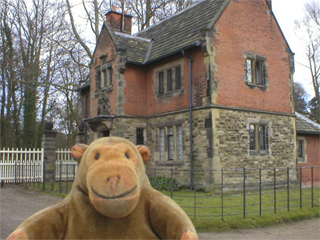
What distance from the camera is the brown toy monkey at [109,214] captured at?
8.82ft

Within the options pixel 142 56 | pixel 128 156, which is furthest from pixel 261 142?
pixel 128 156

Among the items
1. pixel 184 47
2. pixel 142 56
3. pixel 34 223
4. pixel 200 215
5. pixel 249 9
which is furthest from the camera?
pixel 142 56

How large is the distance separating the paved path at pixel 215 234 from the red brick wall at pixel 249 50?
24.2 feet

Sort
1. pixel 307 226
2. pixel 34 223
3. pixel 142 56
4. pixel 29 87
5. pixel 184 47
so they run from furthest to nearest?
pixel 29 87
pixel 142 56
pixel 184 47
pixel 307 226
pixel 34 223

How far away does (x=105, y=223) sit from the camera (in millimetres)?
2914

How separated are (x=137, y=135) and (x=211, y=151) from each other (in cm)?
502

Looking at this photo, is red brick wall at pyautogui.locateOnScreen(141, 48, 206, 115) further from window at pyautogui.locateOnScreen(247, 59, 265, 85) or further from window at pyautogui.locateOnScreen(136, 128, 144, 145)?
window at pyautogui.locateOnScreen(247, 59, 265, 85)

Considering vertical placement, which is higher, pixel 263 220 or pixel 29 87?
pixel 29 87

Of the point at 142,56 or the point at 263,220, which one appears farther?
the point at 142,56

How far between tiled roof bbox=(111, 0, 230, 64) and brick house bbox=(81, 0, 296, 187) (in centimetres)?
7

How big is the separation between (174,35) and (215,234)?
12560 millimetres

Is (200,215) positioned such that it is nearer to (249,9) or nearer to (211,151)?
(211,151)

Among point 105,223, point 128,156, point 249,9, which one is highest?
point 249,9

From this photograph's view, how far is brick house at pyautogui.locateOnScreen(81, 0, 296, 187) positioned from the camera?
15352 millimetres
